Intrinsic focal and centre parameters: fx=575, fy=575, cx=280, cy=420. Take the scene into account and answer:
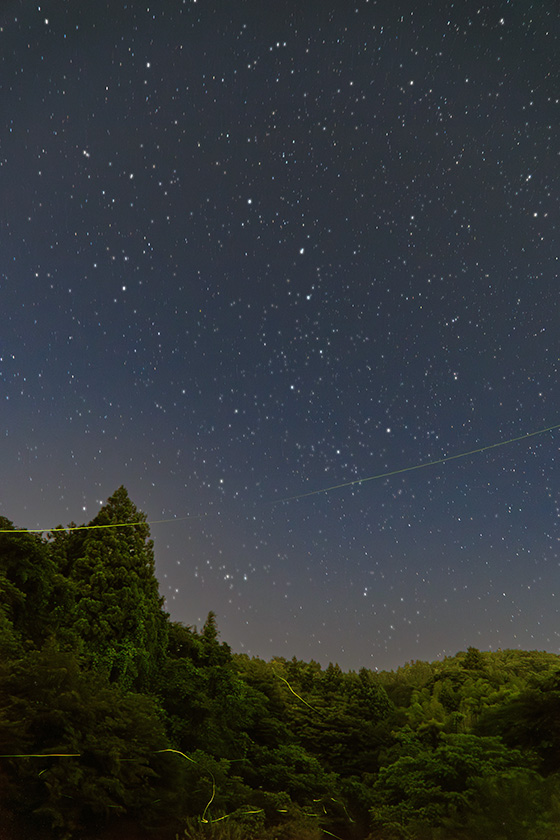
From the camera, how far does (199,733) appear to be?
13172 millimetres

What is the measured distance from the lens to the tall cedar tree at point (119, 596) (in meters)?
12.3

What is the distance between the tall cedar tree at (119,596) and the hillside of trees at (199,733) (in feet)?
0.12

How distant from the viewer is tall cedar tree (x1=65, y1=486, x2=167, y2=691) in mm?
12273

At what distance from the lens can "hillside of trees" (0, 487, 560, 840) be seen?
27.9 ft

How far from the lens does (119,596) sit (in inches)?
509

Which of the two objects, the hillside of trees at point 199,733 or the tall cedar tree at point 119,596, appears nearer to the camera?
the hillside of trees at point 199,733

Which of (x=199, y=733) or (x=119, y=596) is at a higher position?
(x=119, y=596)

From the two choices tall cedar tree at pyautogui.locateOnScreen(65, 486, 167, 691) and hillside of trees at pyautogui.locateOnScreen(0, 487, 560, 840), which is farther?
tall cedar tree at pyautogui.locateOnScreen(65, 486, 167, 691)

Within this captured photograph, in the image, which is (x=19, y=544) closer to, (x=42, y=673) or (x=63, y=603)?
(x=63, y=603)

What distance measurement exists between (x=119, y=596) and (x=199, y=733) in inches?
145

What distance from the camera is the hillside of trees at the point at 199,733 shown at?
8.50 meters

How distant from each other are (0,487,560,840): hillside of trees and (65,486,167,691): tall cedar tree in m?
0.04

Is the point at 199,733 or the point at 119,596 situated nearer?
the point at 119,596

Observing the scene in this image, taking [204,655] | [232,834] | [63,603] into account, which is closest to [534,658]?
[204,655]
